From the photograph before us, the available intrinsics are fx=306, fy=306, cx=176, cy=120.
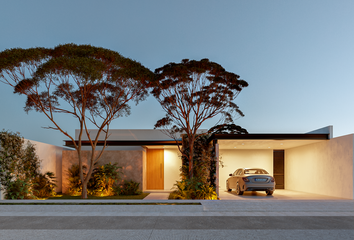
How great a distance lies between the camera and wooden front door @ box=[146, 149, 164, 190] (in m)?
17.7

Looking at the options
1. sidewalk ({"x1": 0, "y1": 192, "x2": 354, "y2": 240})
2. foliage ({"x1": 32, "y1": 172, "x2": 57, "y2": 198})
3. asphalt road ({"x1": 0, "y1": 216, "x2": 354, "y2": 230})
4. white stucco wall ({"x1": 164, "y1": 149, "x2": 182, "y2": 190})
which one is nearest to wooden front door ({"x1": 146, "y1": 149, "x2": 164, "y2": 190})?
white stucco wall ({"x1": 164, "y1": 149, "x2": 182, "y2": 190})

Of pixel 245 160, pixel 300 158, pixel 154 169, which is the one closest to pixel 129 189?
pixel 154 169

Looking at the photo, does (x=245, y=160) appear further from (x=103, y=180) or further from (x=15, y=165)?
(x=15, y=165)

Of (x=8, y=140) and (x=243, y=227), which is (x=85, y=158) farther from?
(x=243, y=227)

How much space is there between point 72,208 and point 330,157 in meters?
10.6

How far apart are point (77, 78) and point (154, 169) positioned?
7844mm

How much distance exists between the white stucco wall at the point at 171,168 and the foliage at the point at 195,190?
6090mm

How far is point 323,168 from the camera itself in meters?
13.8

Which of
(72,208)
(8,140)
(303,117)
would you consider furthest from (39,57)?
(303,117)

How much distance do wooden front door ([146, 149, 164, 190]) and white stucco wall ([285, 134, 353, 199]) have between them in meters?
7.48

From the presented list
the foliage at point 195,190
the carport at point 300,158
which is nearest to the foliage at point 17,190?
the foliage at point 195,190

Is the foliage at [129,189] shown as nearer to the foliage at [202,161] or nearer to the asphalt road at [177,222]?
the foliage at [202,161]

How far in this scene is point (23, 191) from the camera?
1125cm

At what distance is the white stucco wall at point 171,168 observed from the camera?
17.7 metres
